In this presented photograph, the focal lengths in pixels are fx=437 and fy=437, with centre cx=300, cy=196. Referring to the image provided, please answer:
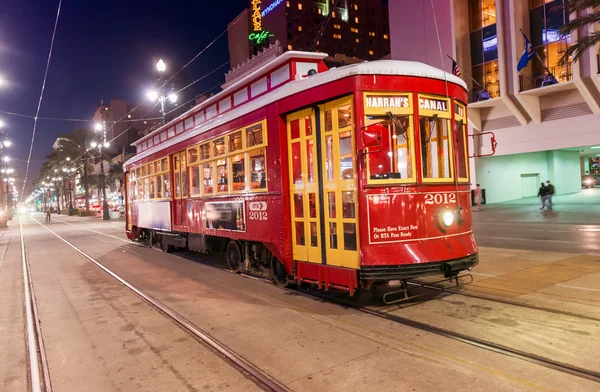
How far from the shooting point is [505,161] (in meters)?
30.4

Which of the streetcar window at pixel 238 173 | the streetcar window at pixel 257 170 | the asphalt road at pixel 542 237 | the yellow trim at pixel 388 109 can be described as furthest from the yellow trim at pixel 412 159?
the asphalt road at pixel 542 237

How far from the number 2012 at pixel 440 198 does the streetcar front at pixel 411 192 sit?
0.01m

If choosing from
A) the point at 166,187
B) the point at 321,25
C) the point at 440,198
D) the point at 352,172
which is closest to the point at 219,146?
the point at 352,172

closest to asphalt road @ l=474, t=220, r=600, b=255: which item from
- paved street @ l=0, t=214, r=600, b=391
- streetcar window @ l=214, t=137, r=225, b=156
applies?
paved street @ l=0, t=214, r=600, b=391

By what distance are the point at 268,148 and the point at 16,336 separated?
15.0 ft

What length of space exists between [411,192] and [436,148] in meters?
0.91

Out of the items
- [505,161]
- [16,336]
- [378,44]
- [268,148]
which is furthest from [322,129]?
[378,44]

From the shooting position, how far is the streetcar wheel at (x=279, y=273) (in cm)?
764

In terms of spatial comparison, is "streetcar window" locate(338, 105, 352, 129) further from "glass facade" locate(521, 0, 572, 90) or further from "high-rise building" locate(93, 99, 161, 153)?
"high-rise building" locate(93, 99, 161, 153)

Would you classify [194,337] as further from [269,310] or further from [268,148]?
[268,148]

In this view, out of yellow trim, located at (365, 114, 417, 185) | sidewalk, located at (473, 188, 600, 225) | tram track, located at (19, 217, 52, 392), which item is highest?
yellow trim, located at (365, 114, 417, 185)

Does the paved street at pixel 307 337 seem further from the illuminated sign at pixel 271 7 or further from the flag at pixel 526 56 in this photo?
the illuminated sign at pixel 271 7

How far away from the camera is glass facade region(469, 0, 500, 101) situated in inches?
1063

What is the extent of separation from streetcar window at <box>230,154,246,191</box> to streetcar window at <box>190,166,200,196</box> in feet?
6.44
